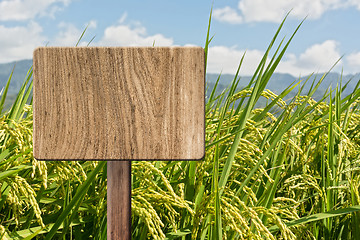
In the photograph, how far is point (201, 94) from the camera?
1.17 meters

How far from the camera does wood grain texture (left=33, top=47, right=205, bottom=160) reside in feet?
3.78

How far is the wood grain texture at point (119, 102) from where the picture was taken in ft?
3.78

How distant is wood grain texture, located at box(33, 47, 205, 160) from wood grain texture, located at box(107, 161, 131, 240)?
8 cm

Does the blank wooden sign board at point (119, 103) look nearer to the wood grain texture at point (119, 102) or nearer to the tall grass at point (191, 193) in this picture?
the wood grain texture at point (119, 102)

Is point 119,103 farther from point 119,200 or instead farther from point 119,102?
point 119,200

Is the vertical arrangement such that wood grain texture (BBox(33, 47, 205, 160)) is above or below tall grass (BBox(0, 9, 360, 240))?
above

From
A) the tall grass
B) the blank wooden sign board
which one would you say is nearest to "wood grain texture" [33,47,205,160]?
the blank wooden sign board

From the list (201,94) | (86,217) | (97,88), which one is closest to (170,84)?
(201,94)

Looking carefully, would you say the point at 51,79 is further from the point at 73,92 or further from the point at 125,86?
the point at 125,86

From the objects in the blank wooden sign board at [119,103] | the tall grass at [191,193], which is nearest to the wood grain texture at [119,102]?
the blank wooden sign board at [119,103]


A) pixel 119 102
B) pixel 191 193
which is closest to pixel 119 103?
pixel 119 102

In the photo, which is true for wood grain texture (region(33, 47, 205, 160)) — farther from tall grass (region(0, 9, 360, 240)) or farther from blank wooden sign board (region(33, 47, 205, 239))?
tall grass (region(0, 9, 360, 240))

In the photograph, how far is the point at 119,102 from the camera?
3.77 feet

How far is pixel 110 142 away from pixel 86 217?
0.73 metres
